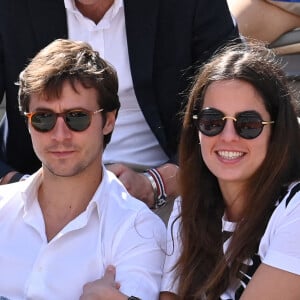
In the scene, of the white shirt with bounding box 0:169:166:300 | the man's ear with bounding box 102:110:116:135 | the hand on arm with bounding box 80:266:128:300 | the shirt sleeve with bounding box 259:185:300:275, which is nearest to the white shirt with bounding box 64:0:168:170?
the man's ear with bounding box 102:110:116:135

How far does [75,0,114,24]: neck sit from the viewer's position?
3278 mm

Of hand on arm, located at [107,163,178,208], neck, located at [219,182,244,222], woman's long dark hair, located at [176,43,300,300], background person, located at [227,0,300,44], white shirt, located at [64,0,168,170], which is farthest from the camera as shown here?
background person, located at [227,0,300,44]

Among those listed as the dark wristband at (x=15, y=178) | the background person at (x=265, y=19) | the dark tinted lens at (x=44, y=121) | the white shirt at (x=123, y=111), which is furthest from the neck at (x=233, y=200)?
the background person at (x=265, y=19)

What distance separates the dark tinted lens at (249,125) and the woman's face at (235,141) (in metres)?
0.01

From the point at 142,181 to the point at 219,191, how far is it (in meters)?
0.45

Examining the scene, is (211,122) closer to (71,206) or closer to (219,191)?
(219,191)

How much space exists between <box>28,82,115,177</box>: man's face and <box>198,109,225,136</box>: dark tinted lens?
15.6 inches

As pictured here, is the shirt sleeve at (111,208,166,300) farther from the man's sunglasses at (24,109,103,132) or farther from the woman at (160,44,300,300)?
the man's sunglasses at (24,109,103,132)

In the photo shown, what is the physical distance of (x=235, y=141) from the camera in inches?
98.0

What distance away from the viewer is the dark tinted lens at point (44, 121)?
2.67 m

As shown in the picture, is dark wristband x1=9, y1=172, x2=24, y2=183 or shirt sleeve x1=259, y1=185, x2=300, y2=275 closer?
shirt sleeve x1=259, y1=185, x2=300, y2=275

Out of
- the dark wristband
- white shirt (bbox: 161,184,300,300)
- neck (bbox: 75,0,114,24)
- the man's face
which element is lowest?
the dark wristband

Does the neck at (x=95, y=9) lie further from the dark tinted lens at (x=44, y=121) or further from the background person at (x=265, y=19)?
the background person at (x=265, y=19)

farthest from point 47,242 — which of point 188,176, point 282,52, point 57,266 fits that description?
point 282,52
